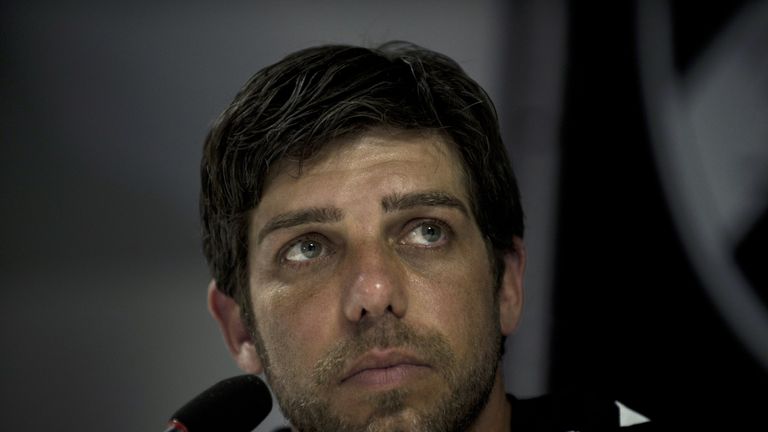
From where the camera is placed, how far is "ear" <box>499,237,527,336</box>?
1894mm

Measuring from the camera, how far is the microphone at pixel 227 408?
50.5 inches

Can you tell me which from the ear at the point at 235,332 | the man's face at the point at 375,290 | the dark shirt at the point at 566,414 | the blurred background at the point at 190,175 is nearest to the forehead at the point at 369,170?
the man's face at the point at 375,290

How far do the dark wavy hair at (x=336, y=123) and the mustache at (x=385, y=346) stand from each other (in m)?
0.33

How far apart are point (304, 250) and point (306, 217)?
82mm

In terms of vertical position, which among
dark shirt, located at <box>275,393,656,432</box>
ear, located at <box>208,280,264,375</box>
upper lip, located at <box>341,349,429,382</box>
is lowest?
dark shirt, located at <box>275,393,656,432</box>

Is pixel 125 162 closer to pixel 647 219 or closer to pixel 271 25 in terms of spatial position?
pixel 271 25

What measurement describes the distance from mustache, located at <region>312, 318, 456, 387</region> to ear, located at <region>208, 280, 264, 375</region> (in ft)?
1.06

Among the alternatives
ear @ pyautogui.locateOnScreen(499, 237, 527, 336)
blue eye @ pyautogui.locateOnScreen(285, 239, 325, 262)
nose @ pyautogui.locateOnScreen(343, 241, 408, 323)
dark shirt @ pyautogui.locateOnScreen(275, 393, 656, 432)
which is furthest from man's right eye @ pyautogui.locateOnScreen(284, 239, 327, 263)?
dark shirt @ pyautogui.locateOnScreen(275, 393, 656, 432)

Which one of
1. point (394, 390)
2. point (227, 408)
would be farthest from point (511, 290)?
point (227, 408)

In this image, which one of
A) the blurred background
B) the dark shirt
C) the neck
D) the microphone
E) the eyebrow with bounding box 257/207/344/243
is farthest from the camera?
the blurred background

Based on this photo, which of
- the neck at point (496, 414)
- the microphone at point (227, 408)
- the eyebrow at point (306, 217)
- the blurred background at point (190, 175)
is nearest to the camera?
the microphone at point (227, 408)

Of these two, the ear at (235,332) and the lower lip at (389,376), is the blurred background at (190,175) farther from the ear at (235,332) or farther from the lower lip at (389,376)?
the lower lip at (389,376)

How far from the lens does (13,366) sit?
2.41m

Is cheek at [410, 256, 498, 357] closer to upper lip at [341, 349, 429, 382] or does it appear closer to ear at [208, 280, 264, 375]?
upper lip at [341, 349, 429, 382]
